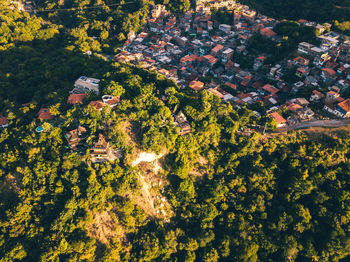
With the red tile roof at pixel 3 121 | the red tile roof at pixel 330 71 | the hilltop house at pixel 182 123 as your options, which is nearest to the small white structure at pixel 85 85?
the red tile roof at pixel 3 121

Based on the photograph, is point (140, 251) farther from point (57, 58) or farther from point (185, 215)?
point (57, 58)

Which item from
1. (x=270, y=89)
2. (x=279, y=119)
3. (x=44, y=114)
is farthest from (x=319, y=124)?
(x=44, y=114)

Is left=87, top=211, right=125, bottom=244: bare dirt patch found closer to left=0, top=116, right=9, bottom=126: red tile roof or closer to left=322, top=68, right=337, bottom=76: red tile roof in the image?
left=0, top=116, right=9, bottom=126: red tile roof

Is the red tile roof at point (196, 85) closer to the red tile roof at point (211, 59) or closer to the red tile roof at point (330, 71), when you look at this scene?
the red tile roof at point (211, 59)

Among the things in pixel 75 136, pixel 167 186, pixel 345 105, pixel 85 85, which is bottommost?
pixel 167 186

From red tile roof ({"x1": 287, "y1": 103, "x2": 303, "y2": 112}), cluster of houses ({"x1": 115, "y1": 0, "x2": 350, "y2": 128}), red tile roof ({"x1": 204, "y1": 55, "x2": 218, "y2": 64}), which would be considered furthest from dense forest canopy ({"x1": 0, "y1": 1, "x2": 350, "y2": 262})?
red tile roof ({"x1": 204, "y1": 55, "x2": 218, "y2": 64})

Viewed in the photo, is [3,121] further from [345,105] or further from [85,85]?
[345,105]

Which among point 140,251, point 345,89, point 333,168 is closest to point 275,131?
point 333,168
